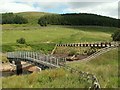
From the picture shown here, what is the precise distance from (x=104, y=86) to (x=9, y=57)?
5933 centimetres

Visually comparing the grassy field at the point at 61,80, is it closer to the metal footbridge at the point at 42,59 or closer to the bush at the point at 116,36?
the metal footbridge at the point at 42,59

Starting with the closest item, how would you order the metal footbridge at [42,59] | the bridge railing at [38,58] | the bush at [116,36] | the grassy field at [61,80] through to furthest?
the grassy field at [61,80], the metal footbridge at [42,59], the bridge railing at [38,58], the bush at [116,36]

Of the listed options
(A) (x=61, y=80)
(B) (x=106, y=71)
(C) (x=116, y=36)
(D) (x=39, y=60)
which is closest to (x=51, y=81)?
(A) (x=61, y=80)

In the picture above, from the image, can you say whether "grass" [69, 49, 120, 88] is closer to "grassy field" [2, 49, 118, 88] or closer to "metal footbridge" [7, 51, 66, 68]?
"grassy field" [2, 49, 118, 88]

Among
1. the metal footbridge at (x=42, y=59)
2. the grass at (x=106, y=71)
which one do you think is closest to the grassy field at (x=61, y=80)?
the grass at (x=106, y=71)

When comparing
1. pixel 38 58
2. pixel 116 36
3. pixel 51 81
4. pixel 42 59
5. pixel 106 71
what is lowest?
pixel 38 58

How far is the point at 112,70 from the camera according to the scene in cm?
3170

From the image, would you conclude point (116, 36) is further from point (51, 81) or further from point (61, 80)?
point (61, 80)

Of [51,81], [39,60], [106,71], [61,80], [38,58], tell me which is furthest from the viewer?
[38,58]

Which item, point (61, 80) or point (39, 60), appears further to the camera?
point (39, 60)

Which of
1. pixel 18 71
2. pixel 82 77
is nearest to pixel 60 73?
pixel 82 77

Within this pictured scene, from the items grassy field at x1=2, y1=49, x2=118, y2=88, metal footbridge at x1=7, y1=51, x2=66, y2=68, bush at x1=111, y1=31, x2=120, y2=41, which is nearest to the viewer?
grassy field at x1=2, y1=49, x2=118, y2=88

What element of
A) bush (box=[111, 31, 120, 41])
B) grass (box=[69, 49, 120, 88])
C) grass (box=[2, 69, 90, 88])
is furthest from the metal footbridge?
bush (box=[111, 31, 120, 41])

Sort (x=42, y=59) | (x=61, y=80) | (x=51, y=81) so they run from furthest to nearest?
(x=42, y=59), (x=51, y=81), (x=61, y=80)
